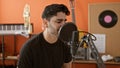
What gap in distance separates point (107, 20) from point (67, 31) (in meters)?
2.06

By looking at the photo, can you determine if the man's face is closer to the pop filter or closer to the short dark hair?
the short dark hair

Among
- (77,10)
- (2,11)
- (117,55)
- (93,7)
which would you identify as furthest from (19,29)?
(117,55)

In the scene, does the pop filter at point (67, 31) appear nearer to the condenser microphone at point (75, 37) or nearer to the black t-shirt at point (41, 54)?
the condenser microphone at point (75, 37)

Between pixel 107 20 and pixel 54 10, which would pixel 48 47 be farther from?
pixel 107 20

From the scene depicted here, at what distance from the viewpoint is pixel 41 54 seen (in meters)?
1.58

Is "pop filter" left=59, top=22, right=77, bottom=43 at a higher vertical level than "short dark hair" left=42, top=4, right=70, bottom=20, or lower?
lower

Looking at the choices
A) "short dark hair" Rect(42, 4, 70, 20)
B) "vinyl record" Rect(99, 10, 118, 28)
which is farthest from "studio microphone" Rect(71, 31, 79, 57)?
"vinyl record" Rect(99, 10, 118, 28)

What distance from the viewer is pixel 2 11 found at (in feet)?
12.1

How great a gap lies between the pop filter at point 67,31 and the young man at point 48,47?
26 centimetres

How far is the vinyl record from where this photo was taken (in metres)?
3.09

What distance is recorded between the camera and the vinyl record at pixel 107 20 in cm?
309

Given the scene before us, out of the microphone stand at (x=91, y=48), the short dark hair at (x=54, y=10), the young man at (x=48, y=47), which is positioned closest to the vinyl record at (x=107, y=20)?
the young man at (x=48, y=47)

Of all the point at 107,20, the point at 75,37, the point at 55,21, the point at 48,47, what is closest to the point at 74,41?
the point at 75,37

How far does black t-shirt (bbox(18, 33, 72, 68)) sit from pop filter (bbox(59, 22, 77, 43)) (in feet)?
1.19
